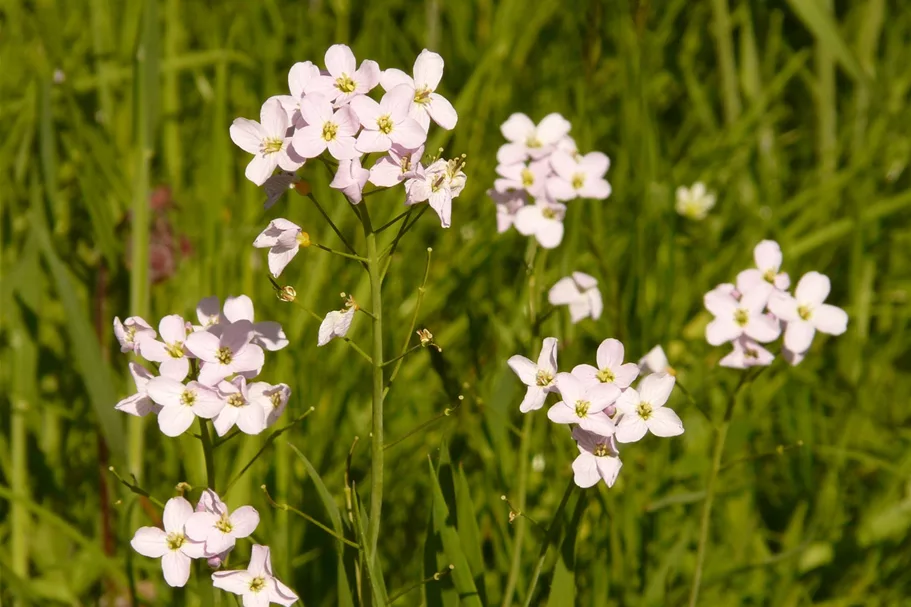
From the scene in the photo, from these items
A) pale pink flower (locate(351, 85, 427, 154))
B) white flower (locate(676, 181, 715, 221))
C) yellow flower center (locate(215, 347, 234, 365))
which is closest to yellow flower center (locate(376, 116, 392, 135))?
pale pink flower (locate(351, 85, 427, 154))

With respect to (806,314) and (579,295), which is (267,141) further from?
(806,314)

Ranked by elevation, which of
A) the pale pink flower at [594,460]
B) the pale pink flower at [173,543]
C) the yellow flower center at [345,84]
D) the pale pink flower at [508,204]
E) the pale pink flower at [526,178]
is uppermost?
the yellow flower center at [345,84]

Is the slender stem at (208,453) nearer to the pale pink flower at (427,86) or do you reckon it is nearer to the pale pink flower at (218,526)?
the pale pink flower at (218,526)

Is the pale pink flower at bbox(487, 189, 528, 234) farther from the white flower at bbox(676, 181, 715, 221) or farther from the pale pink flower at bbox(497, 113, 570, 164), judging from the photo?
the white flower at bbox(676, 181, 715, 221)

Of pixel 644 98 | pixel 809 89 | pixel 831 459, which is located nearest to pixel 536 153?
Answer: pixel 644 98

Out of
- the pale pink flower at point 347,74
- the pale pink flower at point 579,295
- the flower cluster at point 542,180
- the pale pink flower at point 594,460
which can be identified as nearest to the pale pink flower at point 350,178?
the pale pink flower at point 347,74

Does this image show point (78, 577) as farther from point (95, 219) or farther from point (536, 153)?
point (536, 153)

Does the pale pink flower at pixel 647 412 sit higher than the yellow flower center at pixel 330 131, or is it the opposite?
the yellow flower center at pixel 330 131
